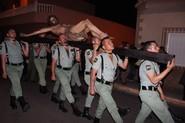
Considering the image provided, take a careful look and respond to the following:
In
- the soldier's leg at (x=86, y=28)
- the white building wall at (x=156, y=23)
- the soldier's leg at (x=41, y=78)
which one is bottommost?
the soldier's leg at (x=41, y=78)

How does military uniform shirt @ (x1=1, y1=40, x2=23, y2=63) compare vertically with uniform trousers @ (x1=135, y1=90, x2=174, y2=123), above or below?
above

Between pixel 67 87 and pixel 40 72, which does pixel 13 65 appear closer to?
pixel 67 87

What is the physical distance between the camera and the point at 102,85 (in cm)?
589

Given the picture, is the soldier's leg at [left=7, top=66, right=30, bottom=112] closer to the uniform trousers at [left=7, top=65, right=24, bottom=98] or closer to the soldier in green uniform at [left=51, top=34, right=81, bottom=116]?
the uniform trousers at [left=7, top=65, right=24, bottom=98]

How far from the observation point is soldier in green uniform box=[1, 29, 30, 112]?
23.9ft

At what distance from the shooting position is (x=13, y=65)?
7488mm

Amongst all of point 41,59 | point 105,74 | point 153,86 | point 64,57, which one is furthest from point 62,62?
point 153,86

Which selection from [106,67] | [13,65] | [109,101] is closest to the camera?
[109,101]

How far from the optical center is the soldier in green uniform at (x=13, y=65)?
7.30 meters

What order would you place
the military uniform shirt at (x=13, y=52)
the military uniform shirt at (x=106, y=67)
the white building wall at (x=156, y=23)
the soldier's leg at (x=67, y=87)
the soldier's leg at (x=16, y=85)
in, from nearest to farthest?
the military uniform shirt at (x=106, y=67), the soldier's leg at (x=67, y=87), the soldier's leg at (x=16, y=85), the military uniform shirt at (x=13, y=52), the white building wall at (x=156, y=23)

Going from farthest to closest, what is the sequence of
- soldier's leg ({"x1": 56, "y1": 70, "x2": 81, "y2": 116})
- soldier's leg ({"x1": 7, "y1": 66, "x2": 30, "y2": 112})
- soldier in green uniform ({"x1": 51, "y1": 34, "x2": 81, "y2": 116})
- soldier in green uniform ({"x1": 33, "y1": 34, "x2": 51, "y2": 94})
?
soldier in green uniform ({"x1": 33, "y1": 34, "x2": 51, "y2": 94}) < soldier in green uniform ({"x1": 51, "y1": 34, "x2": 81, "y2": 116}) < soldier's leg ({"x1": 7, "y1": 66, "x2": 30, "y2": 112}) < soldier's leg ({"x1": 56, "y1": 70, "x2": 81, "y2": 116})

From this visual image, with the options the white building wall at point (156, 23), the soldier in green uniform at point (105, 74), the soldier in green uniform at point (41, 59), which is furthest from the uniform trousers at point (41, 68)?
the white building wall at point (156, 23)

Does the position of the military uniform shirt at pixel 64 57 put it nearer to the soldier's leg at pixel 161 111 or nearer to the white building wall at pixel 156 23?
the soldier's leg at pixel 161 111

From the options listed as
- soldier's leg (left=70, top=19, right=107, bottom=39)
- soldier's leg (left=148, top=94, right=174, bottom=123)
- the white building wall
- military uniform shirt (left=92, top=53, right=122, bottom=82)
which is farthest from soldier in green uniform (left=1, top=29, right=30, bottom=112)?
the white building wall
